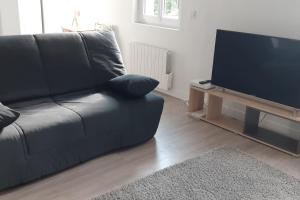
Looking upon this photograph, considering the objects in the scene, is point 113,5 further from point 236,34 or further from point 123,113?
point 123,113

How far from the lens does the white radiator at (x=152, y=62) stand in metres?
4.36

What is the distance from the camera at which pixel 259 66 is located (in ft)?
10.6

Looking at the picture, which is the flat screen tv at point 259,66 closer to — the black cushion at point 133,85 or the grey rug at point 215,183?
the grey rug at point 215,183

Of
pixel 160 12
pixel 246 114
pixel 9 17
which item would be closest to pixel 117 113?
pixel 246 114

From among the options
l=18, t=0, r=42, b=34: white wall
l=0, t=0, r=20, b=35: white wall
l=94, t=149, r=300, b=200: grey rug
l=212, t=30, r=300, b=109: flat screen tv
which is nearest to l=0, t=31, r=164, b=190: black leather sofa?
l=94, t=149, r=300, b=200: grey rug

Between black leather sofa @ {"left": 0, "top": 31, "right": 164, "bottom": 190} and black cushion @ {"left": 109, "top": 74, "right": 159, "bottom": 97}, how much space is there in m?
0.06

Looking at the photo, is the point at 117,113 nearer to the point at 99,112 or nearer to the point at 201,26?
the point at 99,112

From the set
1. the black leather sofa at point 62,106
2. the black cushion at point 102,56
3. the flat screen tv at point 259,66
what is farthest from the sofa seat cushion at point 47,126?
the flat screen tv at point 259,66

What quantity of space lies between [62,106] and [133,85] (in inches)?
24.5

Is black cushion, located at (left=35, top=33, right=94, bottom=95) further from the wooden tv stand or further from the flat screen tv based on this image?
the flat screen tv

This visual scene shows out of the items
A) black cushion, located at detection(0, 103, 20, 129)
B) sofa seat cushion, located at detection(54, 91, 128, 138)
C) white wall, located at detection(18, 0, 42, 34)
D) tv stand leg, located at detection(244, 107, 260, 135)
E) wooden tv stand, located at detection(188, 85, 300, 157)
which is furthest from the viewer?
white wall, located at detection(18, 0, 42, 34)

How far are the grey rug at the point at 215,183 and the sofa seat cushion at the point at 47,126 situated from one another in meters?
0.53

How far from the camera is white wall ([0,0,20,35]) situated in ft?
14.5

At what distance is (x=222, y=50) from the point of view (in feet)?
11.5
